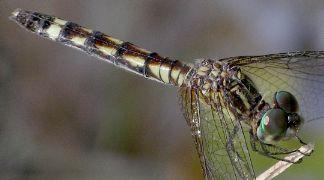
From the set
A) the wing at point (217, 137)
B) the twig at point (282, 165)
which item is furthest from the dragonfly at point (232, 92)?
the twig at point (282, 165)

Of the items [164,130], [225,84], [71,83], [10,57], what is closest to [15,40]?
[10,57]

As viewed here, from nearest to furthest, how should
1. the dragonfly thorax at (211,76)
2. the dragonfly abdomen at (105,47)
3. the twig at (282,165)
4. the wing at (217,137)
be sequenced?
the twig at (282,165)
the wing at (217,137)
the dragonfly thorax at (211,76)
the dragonfly abdomen at (105,47)

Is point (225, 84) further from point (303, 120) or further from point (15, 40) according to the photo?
point (15, 40)

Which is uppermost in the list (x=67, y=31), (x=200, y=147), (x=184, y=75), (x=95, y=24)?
(x=95, y=24)

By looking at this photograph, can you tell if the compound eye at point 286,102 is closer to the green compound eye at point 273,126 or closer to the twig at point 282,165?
the green compound eye at point 273,126

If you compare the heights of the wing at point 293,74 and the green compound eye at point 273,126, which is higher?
the wing at point 293,74

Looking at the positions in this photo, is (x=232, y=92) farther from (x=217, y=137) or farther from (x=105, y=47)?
(x=105, y=47)

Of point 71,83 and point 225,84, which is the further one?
point 71,83

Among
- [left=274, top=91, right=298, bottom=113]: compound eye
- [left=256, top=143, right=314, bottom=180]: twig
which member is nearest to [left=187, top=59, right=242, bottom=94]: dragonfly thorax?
[left=274, top=91, right=298, bottom=113]: compound eye
